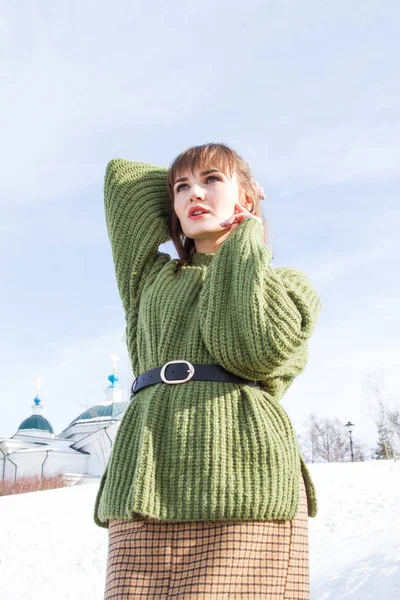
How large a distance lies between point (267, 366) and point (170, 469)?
15.2 inches

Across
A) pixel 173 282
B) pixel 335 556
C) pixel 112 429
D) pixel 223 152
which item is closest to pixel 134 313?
pixel 173 282

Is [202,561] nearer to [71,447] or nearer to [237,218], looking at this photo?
[237,218]

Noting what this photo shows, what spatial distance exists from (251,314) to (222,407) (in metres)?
0.27

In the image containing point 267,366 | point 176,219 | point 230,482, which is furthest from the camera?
point 176,219

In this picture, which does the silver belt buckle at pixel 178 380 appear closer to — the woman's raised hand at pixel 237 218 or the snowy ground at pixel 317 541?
the woman's raised hand at pixel 237 218

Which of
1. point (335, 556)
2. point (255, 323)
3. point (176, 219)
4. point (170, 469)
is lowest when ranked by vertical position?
point (335, 556)

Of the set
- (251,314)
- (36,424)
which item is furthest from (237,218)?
(36,424)

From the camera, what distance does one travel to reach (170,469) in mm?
1802

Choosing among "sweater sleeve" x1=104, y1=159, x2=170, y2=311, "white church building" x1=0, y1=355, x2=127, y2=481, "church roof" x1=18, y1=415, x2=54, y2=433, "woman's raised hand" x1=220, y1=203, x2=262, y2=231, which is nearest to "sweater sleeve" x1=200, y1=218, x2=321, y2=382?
"woman's raised hand" x1=220, y1=203, x2=262, y2=231

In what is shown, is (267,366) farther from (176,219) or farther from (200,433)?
(176,219)

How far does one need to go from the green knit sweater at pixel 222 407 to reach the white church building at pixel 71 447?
31.0 m

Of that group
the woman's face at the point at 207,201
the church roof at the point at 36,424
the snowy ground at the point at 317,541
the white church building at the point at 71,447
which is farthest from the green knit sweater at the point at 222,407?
the church roof at the point at 36,424

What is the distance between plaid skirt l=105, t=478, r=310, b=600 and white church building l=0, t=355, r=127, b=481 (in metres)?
31.2

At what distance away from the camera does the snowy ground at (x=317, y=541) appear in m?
5.13
